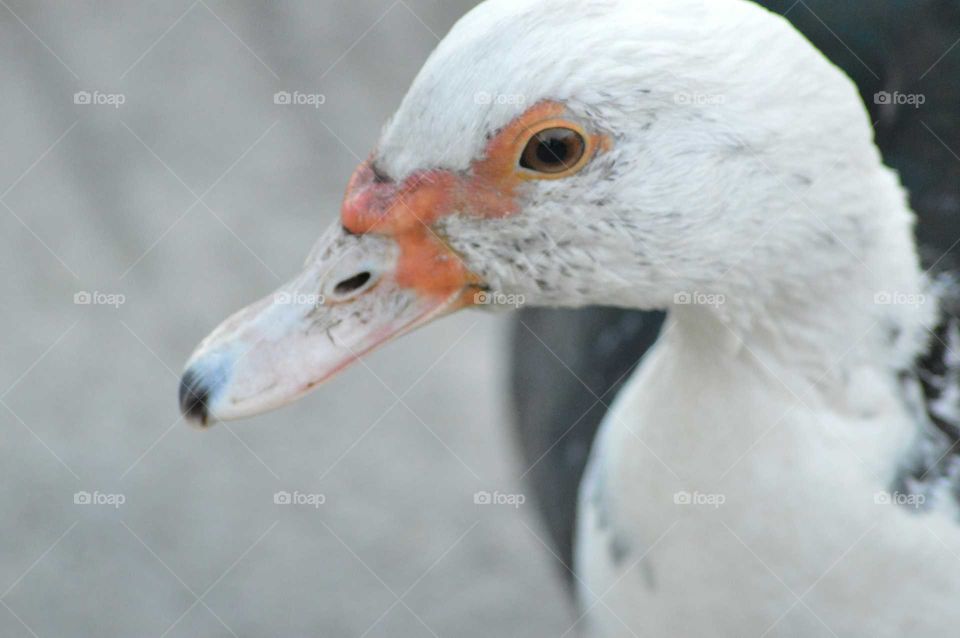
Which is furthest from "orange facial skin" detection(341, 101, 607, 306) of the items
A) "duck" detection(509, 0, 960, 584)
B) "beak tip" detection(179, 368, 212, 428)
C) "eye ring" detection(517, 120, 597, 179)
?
"duck" detection(509, 0, 960, 584)

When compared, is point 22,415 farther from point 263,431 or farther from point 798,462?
point 798,462

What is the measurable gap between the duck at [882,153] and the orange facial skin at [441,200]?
2.51ft

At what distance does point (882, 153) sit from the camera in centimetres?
235

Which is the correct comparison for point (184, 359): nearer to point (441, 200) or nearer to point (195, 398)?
point (195, 398)

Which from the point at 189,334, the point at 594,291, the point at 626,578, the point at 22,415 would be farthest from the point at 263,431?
the point at 594,291

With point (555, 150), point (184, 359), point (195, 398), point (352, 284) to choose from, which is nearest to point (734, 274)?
point (555, 150)

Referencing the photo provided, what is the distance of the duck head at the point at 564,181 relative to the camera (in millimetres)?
1488

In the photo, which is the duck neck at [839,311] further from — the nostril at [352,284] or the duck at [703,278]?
the nostril at [352,284]

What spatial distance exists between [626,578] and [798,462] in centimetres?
40

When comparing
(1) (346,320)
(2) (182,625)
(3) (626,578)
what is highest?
(1) (346,320)

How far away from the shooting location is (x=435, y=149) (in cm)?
156

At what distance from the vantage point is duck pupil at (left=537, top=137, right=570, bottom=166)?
1516mm

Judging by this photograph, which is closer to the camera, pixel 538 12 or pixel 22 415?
pixel 538 12

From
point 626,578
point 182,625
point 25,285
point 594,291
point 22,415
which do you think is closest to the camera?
point 594,291
